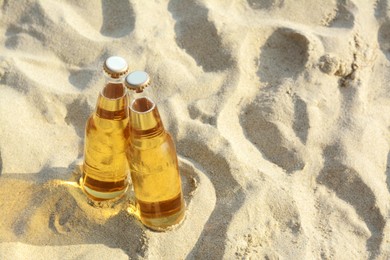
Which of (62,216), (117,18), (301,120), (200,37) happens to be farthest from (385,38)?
(62,216)

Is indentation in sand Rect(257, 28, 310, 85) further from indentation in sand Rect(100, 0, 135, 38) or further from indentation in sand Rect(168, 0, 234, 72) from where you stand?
indentation in sand Rect(100, 0, 135, 38)

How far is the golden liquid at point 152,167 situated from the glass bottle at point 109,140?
0.06 metres

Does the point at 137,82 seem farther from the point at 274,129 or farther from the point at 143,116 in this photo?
the point at 274,129

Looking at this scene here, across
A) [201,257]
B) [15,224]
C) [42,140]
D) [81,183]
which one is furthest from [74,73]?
[201,257]

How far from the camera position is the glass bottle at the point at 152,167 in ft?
4.27

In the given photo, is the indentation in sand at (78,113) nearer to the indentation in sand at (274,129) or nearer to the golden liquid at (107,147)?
the golden liquid at (107,147)

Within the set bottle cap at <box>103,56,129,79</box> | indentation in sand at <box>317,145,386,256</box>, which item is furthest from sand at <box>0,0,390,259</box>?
bottle cap at <box>103,56,129,79</box>

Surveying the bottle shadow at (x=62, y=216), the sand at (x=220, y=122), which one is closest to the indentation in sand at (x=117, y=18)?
the sand at (x=220, y=122)

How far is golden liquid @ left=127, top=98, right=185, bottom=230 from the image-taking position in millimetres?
1311

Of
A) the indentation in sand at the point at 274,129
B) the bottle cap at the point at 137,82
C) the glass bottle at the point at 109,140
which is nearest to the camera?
the bottle cap at the point at 137,82

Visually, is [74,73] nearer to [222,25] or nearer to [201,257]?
[222,25]

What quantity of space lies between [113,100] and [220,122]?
1.65 ft

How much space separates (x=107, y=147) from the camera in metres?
1.44

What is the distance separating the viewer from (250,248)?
1515mm
